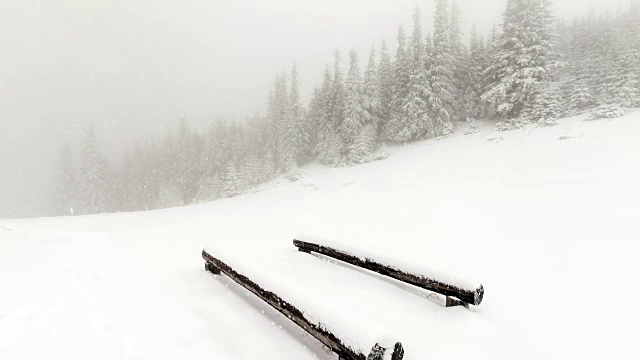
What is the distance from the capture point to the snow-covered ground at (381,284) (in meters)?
3.87

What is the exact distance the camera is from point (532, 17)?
104 ft

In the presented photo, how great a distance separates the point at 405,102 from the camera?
4016 cm

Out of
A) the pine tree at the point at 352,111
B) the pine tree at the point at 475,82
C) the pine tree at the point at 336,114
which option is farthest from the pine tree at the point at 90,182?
the pine tree at the point at 475,82

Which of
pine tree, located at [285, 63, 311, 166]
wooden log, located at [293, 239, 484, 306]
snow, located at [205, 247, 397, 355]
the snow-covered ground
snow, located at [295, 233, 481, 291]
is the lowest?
the snow-covered ground

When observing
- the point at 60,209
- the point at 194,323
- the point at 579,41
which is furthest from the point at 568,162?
the point at 60,209

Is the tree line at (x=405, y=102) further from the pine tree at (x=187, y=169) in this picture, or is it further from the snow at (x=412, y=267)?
the snow at (x=412, y=267)

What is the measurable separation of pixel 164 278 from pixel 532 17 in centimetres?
3906

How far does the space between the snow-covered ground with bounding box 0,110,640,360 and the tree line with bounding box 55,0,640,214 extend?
2250cm

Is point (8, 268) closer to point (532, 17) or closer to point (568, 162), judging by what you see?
point (568, 162)

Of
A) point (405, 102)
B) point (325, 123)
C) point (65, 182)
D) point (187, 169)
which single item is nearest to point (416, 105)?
point (405, 102)

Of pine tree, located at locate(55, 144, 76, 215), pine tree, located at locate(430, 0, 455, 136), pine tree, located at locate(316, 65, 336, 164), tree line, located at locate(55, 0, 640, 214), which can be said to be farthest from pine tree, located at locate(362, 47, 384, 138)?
pine tree, located at locate(55, 144, 76, 215)

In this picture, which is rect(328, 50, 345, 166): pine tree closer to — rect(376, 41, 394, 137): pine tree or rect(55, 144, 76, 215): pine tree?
rect(376, 41, 394, 137): pine tree

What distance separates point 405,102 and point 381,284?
123ft

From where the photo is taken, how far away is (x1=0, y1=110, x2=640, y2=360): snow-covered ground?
152 inches
